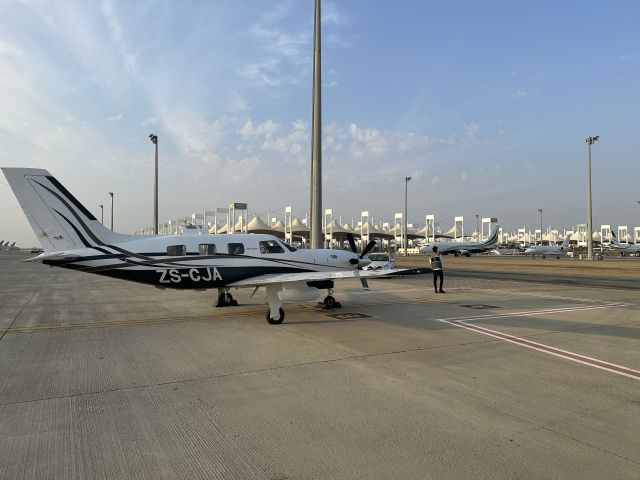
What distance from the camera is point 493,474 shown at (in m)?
3.85

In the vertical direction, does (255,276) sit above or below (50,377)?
above

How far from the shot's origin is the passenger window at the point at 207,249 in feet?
41.8

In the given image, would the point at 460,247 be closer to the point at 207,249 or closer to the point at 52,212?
the point at 207,249

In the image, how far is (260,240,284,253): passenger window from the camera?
13.6 m

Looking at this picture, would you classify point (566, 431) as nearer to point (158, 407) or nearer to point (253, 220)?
point (158, 407)

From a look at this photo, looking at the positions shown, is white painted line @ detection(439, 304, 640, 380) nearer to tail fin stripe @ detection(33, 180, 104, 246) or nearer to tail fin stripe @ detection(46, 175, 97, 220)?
tail fin stripe @ detection(33, 180, 104, 246)

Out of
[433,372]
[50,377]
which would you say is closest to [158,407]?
[50,377]

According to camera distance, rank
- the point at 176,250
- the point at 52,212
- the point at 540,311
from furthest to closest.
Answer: the point at 540,311 → the point at 176,250 → the point at 52,212

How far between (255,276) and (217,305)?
9.79 feet

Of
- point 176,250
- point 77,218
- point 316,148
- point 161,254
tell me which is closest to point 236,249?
point 176,250

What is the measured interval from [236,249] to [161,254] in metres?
2.26

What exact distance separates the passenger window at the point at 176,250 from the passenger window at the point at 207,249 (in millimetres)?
464

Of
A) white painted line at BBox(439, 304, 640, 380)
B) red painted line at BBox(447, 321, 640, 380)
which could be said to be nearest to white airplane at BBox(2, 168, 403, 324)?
white painted line at BBox(439, 304, 640, 380)

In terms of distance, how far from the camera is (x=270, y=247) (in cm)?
1370
